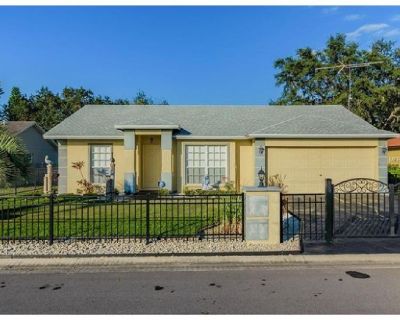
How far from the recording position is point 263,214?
25.8 ft

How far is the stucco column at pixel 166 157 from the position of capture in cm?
1714

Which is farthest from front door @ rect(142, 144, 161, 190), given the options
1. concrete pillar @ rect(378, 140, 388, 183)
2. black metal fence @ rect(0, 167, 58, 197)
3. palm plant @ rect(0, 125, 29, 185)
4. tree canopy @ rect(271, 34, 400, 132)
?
tree canopy @ rect(271, 34, 400, 132)

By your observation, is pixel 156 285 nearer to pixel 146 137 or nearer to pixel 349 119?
pixel 146 137

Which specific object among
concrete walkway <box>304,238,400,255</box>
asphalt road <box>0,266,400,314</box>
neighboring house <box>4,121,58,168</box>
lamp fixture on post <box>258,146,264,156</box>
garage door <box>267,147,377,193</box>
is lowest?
asphalt road <box>0,266,400,314</box>

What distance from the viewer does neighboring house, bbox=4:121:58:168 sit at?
28.8 metres

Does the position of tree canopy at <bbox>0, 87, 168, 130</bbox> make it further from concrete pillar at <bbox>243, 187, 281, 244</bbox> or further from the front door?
concrete pillar at <bbox>243, 187, 281, 244</bbox>

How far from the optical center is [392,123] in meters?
36.6

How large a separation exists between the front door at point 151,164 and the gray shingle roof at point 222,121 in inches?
58.1

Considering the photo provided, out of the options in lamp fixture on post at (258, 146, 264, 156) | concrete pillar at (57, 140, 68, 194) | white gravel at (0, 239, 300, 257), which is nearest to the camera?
white gravel at (0, 239, 300, 257)

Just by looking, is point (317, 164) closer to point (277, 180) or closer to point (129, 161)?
point (277, 180)

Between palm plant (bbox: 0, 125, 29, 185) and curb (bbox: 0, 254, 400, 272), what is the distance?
14.4 ft

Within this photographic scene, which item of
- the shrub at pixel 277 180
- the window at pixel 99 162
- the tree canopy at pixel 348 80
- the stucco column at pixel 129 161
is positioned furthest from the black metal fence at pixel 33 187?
the tree canopy at pixel 348 80

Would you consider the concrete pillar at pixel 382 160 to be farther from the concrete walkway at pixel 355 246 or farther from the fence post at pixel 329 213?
the fence post at pixel 329 213
